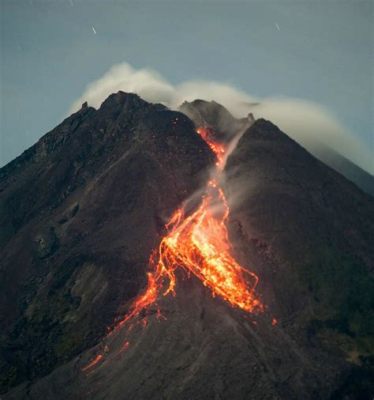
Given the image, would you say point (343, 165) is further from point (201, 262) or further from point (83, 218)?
point (83, 218)

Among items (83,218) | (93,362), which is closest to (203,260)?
(93,362)

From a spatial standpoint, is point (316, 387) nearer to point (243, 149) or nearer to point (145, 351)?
point (145, 351)

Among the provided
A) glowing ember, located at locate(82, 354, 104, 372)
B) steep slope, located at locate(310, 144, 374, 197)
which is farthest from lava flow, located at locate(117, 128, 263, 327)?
steep slope, located at locate(310, 144, 374, 197)

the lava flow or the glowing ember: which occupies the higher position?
the lava flow

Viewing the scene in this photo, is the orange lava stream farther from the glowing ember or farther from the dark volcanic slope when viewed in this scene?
the dark volcanic slope

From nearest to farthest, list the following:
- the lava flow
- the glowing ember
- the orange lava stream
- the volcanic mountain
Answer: the volcanic mountain < the glowing ember < the orange lava stream < the lava flow

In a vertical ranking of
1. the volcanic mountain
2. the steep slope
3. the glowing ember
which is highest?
the steep slope
